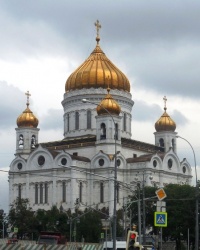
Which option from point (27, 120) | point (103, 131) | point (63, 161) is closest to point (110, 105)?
point (103, 131)

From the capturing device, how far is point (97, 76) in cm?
10194

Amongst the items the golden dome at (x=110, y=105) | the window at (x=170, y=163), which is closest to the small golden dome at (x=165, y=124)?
the window at (x=170, y=163)

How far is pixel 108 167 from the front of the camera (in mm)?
93875

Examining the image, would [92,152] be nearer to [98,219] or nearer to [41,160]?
[41,160]

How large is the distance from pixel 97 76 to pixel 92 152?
11.0 metres

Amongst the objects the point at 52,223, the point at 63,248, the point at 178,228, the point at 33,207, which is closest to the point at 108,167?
the point at 33,207

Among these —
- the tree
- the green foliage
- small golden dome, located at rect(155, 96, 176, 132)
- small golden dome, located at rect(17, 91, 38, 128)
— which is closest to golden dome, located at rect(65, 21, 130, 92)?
small golden dome, located at rect(17, 91, 38, 128)

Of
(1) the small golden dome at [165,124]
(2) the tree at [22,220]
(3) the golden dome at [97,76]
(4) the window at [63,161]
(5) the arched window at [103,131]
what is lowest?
(2) the tree at [22,220]

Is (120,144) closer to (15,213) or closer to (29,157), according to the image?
(29,157)

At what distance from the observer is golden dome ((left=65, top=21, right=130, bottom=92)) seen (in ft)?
334

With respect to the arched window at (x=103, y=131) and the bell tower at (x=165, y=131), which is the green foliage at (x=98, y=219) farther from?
the bell tower at (x=165, y=131)

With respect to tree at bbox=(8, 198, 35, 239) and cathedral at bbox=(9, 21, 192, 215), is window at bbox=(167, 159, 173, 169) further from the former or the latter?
tree at bbox=(8, 198, 35, 239)

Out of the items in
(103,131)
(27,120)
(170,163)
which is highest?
(27,120)

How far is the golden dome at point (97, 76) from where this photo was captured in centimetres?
10194
